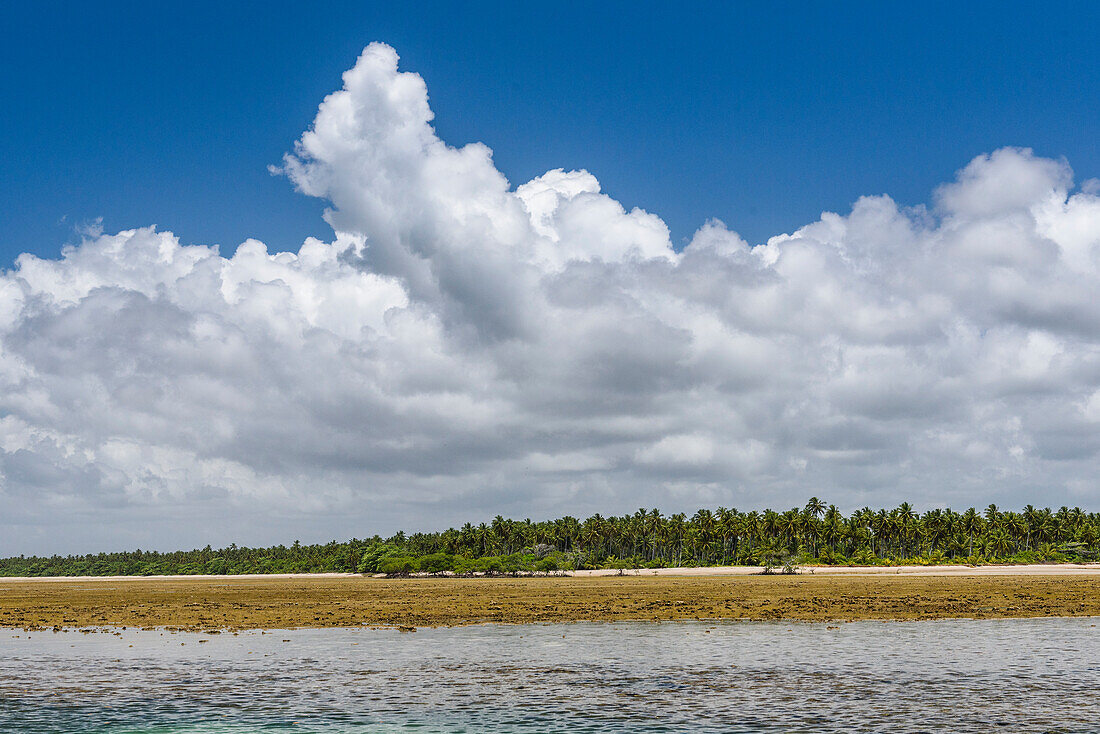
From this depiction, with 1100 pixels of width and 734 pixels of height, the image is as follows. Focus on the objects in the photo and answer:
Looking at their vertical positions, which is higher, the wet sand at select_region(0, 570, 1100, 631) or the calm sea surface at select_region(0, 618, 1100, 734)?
the calm sea surface at select_region(0, 618, 1100, 734)

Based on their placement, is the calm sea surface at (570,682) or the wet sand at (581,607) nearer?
the calm sea surface at (570,682)

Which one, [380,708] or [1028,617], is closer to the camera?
[380,708]

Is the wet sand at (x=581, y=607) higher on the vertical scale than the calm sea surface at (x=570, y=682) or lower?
lower

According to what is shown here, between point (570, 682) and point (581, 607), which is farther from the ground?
point (570, 682)

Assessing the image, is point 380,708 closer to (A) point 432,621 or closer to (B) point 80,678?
(B) point 80,678

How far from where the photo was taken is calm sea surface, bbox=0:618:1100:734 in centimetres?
2573

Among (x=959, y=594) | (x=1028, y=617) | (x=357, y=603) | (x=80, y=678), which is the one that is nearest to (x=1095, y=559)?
(x=959, y=594)

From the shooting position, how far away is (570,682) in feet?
108

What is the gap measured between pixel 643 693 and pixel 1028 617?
39843mm

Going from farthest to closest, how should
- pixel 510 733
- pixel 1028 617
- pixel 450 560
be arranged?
1. pixel 450 560
2. pixel 1028 617
3. pixel 510 733

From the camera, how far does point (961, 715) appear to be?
25750 mm

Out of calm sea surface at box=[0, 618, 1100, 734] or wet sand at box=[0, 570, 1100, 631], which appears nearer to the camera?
calm sea surface at box=[0, 618, 1100, 734]

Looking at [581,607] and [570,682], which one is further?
[581,607]

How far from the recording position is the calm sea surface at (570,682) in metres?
25.7
